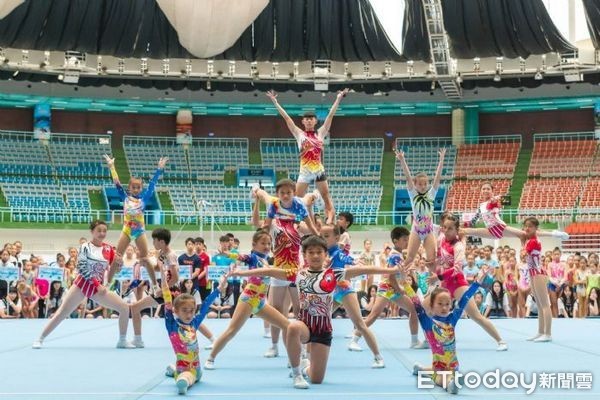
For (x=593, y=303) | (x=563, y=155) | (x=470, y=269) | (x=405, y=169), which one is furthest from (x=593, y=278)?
(x=563, y=155)

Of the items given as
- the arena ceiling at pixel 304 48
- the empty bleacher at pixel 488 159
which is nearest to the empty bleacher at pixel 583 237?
the empty bleacher at pixel 488 159

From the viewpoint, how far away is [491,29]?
34969 mm

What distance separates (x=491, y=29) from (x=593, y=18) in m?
4.37

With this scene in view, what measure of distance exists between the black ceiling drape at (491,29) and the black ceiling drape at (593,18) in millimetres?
1116

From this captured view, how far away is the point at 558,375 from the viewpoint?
307 inches

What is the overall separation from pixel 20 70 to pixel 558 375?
3384 centimetres

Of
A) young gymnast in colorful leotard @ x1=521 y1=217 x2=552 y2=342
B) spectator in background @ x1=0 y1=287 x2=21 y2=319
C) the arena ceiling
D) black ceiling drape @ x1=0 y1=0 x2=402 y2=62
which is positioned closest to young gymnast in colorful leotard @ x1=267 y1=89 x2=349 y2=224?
young gymnast in colorful leotard @ x1=521 y1=217 x2=552 y2=342

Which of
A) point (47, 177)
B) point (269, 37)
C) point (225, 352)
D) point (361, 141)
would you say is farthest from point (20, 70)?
point (225, 352)

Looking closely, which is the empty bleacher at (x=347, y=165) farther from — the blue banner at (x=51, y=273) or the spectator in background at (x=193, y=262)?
the spectator in background at (x=193, y=262)

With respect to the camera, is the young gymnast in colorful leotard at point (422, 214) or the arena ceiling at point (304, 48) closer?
the young gymnast in colorful leotard at point (422, 214)

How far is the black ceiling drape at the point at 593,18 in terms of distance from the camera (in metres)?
32.5

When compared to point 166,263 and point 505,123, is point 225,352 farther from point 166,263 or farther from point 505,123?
point 505,123

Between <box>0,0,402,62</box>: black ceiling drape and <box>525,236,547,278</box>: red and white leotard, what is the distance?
77.6 feet

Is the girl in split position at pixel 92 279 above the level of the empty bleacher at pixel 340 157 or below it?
below
